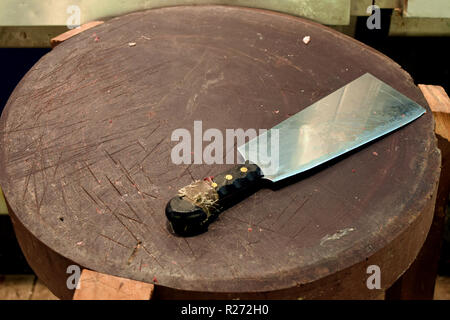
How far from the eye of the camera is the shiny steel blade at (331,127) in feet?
3.95

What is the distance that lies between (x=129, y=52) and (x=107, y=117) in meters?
0.26

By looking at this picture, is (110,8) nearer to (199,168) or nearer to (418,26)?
(199,168)

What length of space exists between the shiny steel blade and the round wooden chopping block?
0.03m

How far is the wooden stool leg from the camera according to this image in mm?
1437

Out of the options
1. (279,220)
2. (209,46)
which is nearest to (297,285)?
(279,220)

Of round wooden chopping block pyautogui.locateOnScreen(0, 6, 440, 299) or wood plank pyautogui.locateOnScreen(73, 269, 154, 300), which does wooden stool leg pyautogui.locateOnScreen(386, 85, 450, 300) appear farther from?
wood plank pyautogui.locateOnScreen(73, 269, 154, 300)

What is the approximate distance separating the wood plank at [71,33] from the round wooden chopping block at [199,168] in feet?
0.11

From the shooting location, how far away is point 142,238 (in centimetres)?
110

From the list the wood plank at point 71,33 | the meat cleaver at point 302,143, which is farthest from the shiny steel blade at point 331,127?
the wood plank at point 71,33

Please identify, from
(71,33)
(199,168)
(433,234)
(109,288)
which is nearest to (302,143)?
(199,168)

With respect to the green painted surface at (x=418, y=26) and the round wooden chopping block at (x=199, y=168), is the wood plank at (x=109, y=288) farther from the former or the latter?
the green painted surface at (x=418, y=26)

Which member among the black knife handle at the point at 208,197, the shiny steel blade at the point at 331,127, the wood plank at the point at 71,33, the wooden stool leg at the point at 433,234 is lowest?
the wooden stool leg at the point at 433,234

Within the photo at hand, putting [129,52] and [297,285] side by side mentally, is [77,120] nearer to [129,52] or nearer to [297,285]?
[129,52]

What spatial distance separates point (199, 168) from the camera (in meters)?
1.24
